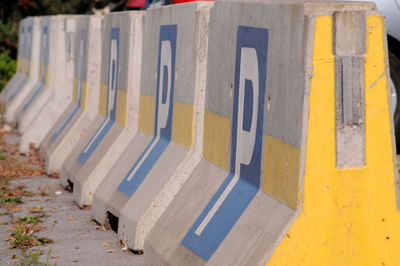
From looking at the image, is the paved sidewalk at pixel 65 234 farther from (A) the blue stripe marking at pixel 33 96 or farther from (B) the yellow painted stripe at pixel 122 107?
(A) the blue stripe marking at pixel 33 96

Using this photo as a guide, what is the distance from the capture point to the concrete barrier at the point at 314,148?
396cm

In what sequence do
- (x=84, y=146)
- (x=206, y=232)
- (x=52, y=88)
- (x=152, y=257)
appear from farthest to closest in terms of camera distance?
(x=52, y=88)
(x=84, y=146)
(x=152, y=257)
(x=206, y=232)

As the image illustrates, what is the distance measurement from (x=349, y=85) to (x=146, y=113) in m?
3.32

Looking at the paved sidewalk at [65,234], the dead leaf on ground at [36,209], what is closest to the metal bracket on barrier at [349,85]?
the paved sidewalk at [65,234]

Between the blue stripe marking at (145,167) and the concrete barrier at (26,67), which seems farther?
the concrete barrier at (26,67)

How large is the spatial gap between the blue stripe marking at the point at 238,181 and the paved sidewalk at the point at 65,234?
107cm

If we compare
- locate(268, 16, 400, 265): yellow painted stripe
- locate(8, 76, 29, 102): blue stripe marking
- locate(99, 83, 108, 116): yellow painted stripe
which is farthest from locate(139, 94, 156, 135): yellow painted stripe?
locate(8, 76, 29, 102): blue stripe marking

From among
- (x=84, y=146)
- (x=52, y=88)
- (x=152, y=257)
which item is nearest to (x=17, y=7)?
(x=52, y=88)

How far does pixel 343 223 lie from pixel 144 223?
6.68 feet

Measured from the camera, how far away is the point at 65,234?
22.3 ft

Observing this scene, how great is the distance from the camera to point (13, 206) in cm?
810

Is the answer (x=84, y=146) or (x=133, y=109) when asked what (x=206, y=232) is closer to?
(x=133, y=109)

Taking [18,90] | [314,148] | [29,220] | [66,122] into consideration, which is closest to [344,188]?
[314,148]

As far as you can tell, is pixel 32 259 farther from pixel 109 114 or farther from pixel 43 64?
pixel 43 64
